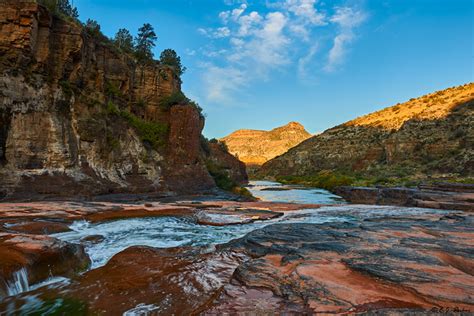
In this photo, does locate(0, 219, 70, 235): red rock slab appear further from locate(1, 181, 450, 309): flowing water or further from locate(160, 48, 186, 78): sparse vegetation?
locate(160, 48, 186, 78): sparse vegetation

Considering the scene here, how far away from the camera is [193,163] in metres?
27.0

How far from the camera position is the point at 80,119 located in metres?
20.2

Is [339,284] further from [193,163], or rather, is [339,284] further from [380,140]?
[380,140]

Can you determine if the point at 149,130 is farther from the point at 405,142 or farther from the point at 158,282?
the point at 405,142

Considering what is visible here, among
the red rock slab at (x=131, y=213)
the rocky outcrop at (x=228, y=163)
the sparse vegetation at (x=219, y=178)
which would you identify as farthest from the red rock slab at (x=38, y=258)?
the rocky outcrop at (x=228, y=163)

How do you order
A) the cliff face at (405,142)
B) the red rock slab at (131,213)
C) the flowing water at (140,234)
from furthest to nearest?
1. the cliff face at (405,142)
2. the red rock slab at (131,213)
3. the flowing water at (140,234)

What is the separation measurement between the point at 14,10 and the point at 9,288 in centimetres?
1924

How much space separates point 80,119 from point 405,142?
5202 cm

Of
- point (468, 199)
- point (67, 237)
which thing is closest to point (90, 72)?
point (67, 237)

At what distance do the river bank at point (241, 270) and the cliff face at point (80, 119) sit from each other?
9.20 metres

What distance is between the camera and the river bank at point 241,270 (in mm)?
4195

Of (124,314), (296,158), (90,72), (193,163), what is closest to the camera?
(124,314)

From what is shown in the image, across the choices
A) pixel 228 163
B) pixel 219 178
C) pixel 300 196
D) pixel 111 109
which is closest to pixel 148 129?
pixel 111 109

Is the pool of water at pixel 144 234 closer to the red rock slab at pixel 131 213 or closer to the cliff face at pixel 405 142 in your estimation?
the red rock slab at pixel 131 213
